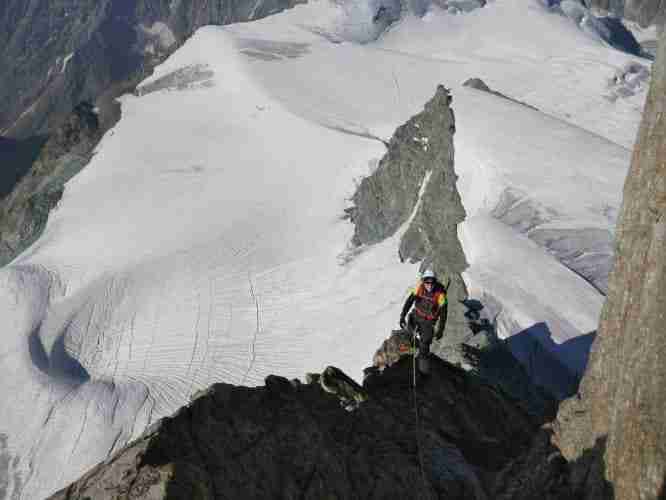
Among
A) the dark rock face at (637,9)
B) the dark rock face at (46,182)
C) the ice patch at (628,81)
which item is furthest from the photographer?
the dark rock face at (637,9)

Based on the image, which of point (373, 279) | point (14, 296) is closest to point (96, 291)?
point (14, 296)

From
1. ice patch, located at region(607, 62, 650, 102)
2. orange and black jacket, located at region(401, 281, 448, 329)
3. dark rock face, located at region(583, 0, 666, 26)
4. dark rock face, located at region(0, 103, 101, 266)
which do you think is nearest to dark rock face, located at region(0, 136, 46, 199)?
dark rock face, located at region(0, 103, 101, 266)

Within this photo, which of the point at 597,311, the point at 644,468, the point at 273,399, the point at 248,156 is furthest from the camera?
the point at 248,156

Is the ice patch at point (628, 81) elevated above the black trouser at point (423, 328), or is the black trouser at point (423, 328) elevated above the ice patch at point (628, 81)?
the black trouser at point (423, 328)

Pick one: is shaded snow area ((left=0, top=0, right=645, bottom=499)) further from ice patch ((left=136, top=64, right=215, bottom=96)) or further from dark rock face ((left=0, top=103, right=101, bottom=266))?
dark rock face ((left=0, top=103, right=101, bottom=266))

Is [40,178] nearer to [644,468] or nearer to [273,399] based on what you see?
[273,399]

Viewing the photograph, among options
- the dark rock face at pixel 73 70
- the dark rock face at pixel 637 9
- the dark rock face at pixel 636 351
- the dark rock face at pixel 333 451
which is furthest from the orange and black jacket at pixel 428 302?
the dark rock face at pixel 73 70

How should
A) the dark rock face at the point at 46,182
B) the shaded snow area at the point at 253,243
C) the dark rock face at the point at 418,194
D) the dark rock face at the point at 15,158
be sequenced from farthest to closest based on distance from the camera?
the dark rock face at the point at 15,158
the dark rock face at the point at 46,182
the dark rock face at the point at 418,194
the shaded snow area at the point at 253,243

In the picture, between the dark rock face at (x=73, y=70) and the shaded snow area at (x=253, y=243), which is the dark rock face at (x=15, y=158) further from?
the shaded snow area at (x=253, y=243)

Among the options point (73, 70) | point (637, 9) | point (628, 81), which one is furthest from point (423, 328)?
point (73, 70)
